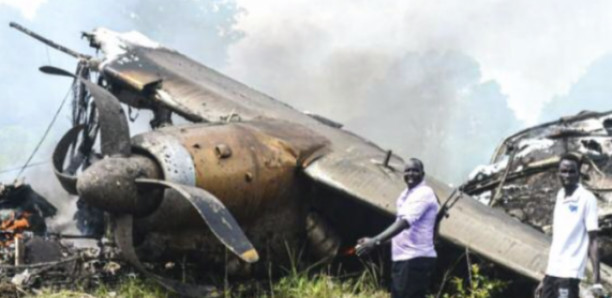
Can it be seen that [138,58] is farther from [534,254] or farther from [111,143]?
[534,254]

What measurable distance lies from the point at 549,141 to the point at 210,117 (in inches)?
190

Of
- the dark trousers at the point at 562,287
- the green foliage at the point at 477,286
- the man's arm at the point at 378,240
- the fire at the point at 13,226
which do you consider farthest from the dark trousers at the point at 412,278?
the fire at the point at 13,226

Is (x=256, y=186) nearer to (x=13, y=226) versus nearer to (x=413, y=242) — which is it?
(x=413, y=242)

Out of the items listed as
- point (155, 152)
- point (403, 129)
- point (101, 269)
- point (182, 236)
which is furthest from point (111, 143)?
point (403, 129)

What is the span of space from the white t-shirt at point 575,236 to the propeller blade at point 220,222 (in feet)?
7.21

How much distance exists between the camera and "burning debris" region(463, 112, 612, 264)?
10.0m

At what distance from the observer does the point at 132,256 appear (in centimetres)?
653

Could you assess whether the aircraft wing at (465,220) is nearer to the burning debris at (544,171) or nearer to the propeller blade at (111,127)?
the burning debris at (544,171)

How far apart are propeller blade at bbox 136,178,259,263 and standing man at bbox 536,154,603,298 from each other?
7.17 feet

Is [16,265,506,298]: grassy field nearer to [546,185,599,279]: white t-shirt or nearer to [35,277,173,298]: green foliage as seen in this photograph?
[35,277,173,298]: green foliage

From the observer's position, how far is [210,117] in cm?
1030

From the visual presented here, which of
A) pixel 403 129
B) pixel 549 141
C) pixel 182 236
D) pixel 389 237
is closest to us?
pixel 389 237

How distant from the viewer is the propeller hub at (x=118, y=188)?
6438 mm

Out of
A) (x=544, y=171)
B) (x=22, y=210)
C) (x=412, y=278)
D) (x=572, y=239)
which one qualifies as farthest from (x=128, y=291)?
→ (x=544, y=171)
